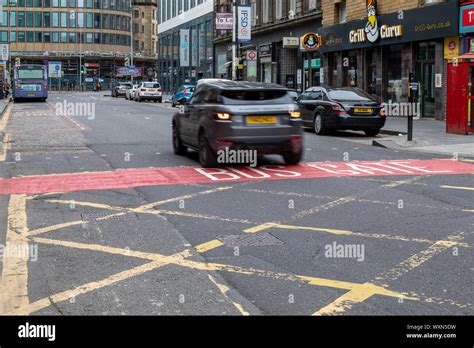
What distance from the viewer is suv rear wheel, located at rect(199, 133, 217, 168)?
12.9 m

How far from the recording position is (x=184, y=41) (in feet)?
238

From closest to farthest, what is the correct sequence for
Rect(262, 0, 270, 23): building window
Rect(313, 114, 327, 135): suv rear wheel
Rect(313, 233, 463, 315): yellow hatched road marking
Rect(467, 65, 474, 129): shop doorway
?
Rect(313, 233, 463, 315): yellow hatched road marking, Rect(467, 65, 474, 129): shop doorway, Rect(313, 114, 327, 135): suv rear wheel, Rect(262, 0, 270, 23): building window

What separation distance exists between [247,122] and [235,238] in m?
5.50

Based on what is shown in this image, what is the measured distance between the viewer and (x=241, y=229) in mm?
7801

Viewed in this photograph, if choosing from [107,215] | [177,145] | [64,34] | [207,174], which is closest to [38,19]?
[64,34]

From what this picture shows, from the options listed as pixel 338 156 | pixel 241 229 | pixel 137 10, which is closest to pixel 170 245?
pixel 241 229

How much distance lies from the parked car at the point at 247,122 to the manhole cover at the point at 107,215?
410cm

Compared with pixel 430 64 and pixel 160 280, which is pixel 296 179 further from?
pixel 430 64

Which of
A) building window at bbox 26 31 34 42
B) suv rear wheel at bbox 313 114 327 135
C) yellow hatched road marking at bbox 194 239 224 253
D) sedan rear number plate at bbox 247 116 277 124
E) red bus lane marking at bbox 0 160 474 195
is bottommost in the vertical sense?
yellow hatched road marking at bbox 194 239 224 253

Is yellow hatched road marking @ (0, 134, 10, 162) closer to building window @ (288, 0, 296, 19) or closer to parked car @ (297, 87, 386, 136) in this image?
parked car @ (297, 87, 386, 136)

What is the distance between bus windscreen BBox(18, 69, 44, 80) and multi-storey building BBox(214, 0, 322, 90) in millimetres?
15181

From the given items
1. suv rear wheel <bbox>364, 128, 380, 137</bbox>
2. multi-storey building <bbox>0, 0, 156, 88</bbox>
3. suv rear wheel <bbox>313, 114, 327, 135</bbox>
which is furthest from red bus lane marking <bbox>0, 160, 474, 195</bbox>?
multi-storey building <bbox>0, 0, 156, 88</bbox>

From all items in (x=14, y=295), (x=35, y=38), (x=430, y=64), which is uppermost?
(x=35, y=38)
